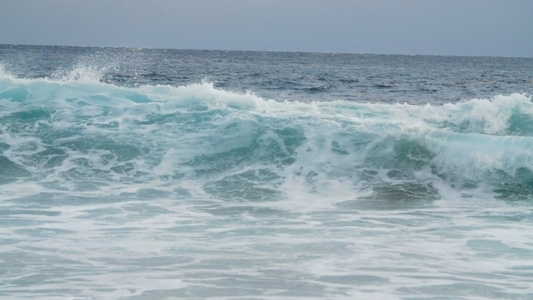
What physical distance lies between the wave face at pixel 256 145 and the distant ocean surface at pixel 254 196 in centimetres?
4

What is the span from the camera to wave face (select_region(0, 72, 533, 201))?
11.3m

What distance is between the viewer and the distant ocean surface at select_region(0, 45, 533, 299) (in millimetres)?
6305

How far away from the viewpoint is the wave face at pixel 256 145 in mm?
11330

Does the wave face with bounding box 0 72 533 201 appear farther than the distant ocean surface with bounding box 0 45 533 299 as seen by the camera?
Yes

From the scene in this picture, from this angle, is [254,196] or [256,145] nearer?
[254,196]

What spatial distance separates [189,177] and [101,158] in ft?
6.17

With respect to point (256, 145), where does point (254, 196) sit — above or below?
below

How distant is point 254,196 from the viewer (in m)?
10.4

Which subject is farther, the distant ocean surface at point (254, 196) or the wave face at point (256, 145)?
the wave face at point (256, 145)

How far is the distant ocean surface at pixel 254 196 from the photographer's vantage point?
6305 millimetres

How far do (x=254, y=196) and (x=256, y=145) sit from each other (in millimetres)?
2614

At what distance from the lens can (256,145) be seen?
42.2 ft

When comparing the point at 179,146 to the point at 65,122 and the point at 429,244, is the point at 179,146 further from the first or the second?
the point at 429,244

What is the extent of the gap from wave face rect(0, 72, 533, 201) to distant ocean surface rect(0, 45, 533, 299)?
0.04 m
